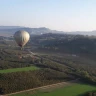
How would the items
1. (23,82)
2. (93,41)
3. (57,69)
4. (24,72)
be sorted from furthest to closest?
(93,41)
(57,69)
(24,72)
(23,82)

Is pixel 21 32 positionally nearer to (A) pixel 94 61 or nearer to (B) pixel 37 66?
(B) pixel 37 66

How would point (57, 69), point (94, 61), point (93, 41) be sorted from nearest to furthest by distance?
point (57, 69) < point (94, 61) < point (93, 41)

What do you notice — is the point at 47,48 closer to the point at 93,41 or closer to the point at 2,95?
the point at 93,41

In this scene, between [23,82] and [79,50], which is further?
[79,50]

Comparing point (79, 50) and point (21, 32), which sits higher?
point (21, 32)

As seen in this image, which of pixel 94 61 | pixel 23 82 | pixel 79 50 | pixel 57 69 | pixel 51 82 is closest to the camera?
pixel 23 82

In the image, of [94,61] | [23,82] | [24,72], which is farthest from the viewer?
[94,61]

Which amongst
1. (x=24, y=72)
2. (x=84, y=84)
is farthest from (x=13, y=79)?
(x=84, y=84)

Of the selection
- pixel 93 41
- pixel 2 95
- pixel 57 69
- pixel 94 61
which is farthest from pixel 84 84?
pixel 93 41
